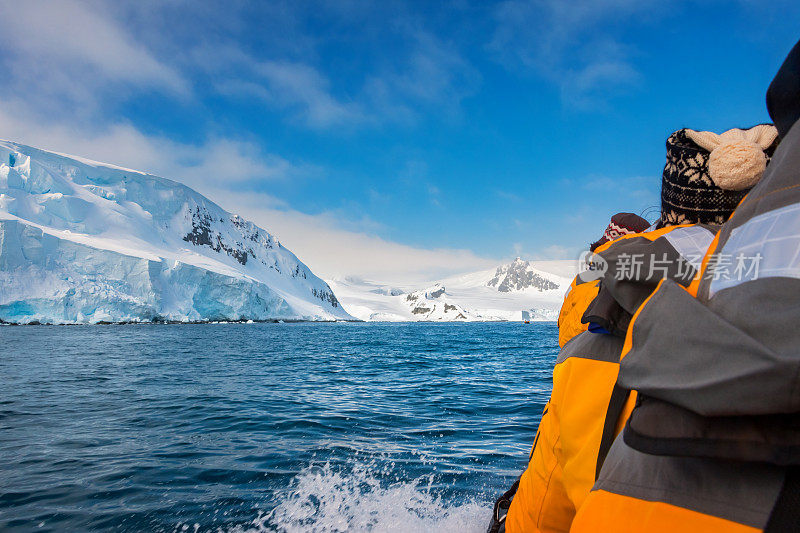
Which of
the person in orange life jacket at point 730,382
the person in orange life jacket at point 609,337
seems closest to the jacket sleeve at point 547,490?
the person in orange life jacket at point 609,337

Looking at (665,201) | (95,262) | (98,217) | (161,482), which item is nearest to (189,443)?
(161,482)

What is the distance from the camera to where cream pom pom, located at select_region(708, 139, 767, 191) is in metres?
1.49

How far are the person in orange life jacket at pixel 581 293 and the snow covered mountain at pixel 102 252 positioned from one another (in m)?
66.7

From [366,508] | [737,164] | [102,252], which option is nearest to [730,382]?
[737,164]

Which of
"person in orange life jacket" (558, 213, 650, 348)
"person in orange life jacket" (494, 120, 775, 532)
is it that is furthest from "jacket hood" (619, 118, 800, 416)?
"person in orange life jacket" (558, 213, 650, 348)

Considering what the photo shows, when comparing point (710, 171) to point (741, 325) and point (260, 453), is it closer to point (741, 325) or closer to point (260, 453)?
point (741, 325)

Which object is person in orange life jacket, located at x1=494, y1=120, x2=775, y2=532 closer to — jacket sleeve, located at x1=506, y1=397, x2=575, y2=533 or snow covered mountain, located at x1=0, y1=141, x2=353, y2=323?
jacket sleeve, located at x1=506, y1=397, x2=575, y2=533

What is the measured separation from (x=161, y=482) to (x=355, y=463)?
2432mm

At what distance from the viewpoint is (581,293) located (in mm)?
2477

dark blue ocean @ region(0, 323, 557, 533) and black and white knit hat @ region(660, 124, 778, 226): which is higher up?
black and white knit hat @ region(660, 124, 778, 226)

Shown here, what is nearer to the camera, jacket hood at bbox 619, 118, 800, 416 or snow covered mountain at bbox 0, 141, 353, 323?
jacket hood at bbox 619, 118, 800, 416

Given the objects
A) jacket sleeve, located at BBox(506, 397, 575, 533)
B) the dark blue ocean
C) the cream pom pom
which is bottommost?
the dark blue ocean

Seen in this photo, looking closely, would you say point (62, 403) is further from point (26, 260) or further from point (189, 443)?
point (26, 260)

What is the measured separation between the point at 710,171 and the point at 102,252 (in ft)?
227
